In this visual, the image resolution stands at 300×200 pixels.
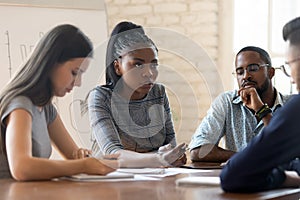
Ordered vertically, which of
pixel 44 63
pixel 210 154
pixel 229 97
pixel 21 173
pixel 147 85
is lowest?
pixel 210 154

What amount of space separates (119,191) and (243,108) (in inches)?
51.5

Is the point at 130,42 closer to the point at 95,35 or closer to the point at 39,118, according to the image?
the point at 39,118

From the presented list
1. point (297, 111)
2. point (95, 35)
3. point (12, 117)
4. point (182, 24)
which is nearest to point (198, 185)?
point (297, 111)

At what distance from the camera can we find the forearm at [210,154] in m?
2.39

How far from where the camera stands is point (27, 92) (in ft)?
6.08

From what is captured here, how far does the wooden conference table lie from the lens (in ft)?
4.68

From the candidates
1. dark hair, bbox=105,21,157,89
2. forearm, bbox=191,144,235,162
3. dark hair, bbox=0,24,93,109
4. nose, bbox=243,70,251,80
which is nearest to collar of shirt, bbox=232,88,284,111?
nose, bbox=243,70,251,80

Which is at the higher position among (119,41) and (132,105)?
(119,41)

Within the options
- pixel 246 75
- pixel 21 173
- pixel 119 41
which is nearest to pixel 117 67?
pixel 119 41

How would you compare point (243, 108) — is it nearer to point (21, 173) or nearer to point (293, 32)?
point (293, 32)

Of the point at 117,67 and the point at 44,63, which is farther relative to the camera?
the point at 117,67

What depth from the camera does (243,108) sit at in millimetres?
2705

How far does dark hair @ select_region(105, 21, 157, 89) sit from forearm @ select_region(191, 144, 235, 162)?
0.48 m

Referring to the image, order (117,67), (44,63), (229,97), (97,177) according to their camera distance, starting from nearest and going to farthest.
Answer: (97,177), (44,63), (117,67), (229,97)
